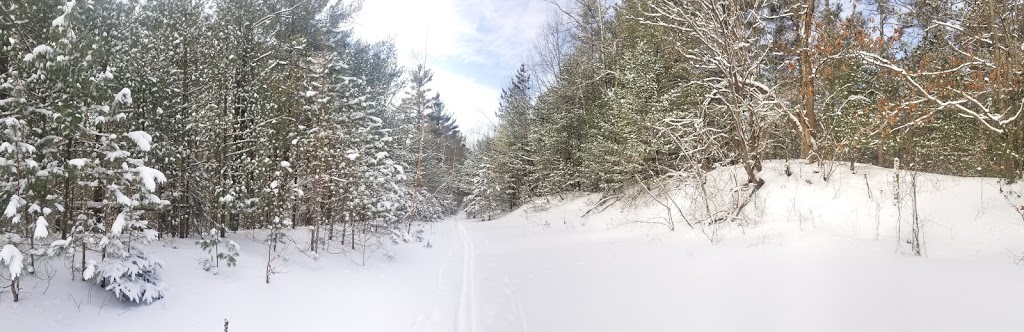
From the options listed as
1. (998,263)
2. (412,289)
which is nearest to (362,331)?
(412,289)

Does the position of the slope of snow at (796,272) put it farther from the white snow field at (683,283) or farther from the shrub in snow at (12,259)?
the shrub in snow at (12,259)

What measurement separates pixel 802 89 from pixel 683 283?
311 inches

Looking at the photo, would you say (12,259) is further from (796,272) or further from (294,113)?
(796,272)

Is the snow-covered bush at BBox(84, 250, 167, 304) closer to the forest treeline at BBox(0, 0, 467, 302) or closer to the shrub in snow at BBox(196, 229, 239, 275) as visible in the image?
the forest treeline at BBox(0, 0, 467, 302)

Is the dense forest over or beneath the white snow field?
over

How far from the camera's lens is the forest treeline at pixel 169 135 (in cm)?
535

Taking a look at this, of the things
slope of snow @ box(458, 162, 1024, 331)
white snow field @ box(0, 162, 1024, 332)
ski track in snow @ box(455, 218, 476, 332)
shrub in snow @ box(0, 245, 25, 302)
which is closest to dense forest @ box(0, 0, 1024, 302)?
shrub in snow @ box(0, 245, 25, 302)

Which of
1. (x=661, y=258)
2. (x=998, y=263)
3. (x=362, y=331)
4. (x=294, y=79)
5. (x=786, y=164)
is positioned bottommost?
(x=362, y=331)

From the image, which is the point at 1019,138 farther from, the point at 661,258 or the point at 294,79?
the point at 294,79

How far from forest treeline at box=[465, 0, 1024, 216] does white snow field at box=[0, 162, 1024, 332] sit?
1.16m

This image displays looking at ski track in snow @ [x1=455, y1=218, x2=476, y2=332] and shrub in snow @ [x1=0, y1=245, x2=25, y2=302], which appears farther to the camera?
ski track in snow @ [x1=455, y1=218, x2=476, y2=332]

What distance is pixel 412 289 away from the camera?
26.6 feet

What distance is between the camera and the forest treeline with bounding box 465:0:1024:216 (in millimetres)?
8359

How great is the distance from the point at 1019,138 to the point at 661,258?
6036 millimetres
